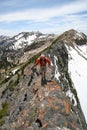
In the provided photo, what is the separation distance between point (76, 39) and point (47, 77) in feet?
229

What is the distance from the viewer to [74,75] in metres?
60.0

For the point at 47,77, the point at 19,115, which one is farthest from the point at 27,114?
the point at 47,77

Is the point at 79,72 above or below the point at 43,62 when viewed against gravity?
below

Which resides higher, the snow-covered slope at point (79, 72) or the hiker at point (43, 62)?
the hiker at point (43, 62)

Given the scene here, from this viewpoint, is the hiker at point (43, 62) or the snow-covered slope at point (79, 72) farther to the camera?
the snow-covered slope at point (79, 72)

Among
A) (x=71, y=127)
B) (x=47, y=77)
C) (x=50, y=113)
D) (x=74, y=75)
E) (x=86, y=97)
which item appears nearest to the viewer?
(x=71, y=127)

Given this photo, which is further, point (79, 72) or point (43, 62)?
point (79, 72)

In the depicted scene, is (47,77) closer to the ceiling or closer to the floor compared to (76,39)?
closer to the ceiling

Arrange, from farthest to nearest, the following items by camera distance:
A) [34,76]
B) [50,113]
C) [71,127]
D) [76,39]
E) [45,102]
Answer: [76,39] < [34,76] < [45,102] < [50,113] < [71,127]

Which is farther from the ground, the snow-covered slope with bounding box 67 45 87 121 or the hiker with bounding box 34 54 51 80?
the hiker with bounding box 34 54 51 80

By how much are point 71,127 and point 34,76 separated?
13817 millimetres

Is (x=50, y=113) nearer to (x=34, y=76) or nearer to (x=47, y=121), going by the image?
(x=47, y=121)

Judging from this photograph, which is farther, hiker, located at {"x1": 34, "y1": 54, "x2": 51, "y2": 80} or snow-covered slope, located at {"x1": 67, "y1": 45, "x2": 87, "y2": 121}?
snow-covered slope, located at {"x1": 67, "y1": 45, "x2": 87, "y2": 121}

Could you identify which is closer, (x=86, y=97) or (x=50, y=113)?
(x=50, y=113)
